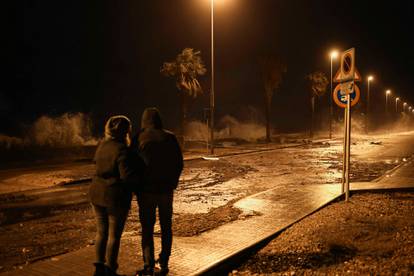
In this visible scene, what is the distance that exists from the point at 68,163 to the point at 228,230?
14.5 metres

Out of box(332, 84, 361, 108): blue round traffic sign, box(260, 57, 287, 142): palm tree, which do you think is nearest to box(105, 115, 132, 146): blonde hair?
box(332, 84, 361, 108): blue round traffic sign

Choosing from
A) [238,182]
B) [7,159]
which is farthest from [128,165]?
[7,159]

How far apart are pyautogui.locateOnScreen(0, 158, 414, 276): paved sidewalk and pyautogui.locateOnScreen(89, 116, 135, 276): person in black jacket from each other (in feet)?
1.60

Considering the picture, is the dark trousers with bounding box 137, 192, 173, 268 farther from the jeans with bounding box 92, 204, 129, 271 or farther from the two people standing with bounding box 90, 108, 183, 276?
the jeans with bounding box 92, 204, 129, 271

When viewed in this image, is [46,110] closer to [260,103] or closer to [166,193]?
[260,103]

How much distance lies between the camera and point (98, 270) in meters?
4.23

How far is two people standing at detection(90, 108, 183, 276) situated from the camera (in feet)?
13.0

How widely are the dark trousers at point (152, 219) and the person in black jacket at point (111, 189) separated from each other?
0.21m

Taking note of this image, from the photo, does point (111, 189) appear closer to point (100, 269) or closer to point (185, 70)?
point (100, 269)

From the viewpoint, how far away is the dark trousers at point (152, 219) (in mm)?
4219

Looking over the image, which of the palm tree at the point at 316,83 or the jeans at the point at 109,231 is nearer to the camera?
the jeans at the point at 109,231

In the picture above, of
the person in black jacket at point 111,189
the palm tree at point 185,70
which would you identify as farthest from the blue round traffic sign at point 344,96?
the palm tree at point 185,70

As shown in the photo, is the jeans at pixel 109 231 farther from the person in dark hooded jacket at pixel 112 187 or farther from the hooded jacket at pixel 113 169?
the hooded jacket at pixel 113 169

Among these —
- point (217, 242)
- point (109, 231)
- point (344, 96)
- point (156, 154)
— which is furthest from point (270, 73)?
point (109, 231)
